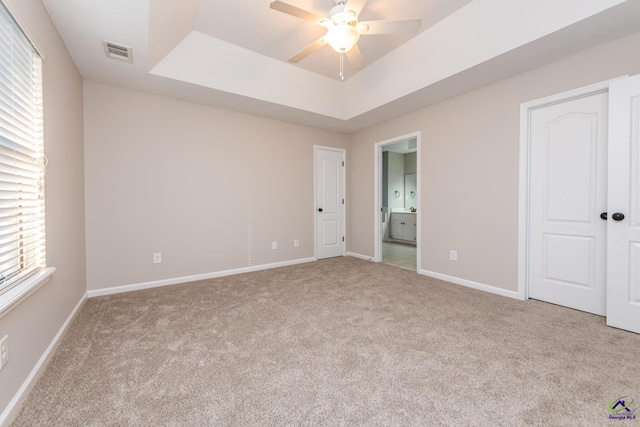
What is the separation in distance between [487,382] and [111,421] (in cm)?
202

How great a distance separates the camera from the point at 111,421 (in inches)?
52.5

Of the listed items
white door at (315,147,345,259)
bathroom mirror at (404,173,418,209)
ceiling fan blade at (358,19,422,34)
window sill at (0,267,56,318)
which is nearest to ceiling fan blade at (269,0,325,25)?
ceiling fan blade at (358,19,422,34)

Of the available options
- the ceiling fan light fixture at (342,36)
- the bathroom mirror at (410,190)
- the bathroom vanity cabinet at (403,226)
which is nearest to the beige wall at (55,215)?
the ceiling fan light fixture at (342,36)

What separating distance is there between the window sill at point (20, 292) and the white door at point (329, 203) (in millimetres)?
3699

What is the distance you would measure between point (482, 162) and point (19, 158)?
4115 mm

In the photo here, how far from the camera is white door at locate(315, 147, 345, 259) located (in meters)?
5.01

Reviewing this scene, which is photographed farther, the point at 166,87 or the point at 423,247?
the point at 423,247

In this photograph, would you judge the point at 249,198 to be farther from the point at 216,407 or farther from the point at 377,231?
the point at 216,407

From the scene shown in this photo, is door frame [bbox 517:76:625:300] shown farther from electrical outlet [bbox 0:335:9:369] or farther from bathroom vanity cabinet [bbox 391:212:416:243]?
electrical outlet [bbox 0:335:9:369]

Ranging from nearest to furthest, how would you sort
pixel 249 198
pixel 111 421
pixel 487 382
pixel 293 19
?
1. pixel 111 421
2. pixel 487 382
3. pixel 293 19
4. pixel 249 198

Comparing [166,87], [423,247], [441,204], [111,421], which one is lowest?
[111,421]

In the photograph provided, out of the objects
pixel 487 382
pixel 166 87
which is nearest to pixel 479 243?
pixel 487 382

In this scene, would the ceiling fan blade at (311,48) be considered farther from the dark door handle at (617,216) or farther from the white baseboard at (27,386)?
the white baseboard at (27,386)

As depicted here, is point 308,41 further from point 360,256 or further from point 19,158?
point 360,256
